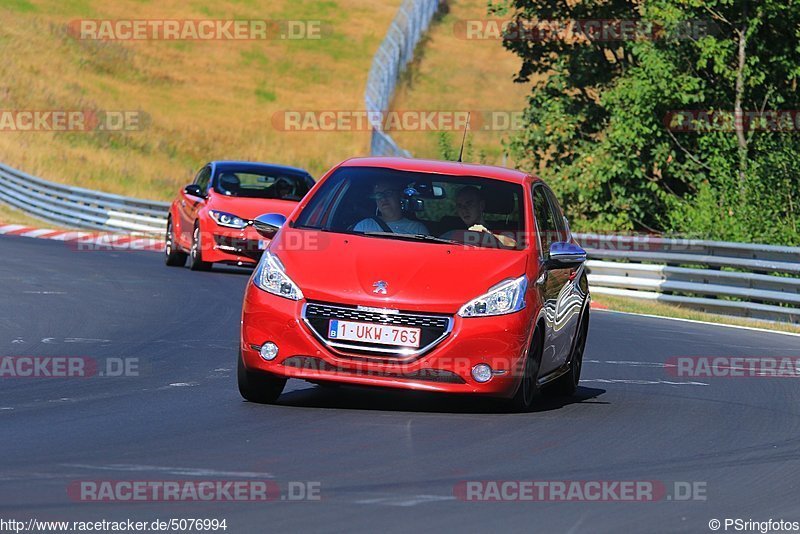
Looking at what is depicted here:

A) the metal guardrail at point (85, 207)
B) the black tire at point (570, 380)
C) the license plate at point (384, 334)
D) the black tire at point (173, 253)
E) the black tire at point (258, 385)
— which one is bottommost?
the metal guardrail at point (85, 207)

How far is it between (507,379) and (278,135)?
6153 centimetres

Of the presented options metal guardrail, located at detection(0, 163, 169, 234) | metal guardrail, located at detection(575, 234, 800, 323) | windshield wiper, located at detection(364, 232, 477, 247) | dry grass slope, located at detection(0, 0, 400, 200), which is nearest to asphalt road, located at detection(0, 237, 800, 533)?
windshield wiper, located at detection(364, 232, 477, 247)

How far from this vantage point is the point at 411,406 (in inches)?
408

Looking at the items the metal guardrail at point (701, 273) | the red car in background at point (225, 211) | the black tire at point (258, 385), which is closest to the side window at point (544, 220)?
the black tire at point (258, 385)

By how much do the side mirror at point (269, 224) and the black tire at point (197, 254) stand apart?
1314 cm

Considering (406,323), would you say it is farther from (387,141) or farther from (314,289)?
(387,141)

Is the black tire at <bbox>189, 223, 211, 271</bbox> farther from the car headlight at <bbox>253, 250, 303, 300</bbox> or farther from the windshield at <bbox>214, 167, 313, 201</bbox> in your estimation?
the car headlight at <bbox>253, 250, 303, 300</bbox>

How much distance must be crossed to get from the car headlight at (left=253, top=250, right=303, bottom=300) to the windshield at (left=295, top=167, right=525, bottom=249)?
2.09 ft

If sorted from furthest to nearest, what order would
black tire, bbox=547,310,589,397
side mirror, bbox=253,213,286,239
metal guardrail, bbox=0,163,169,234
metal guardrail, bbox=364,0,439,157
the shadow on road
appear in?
metal guardrail, bbox=364,0,439,157 < metal guardrail, bbox=0,163,169,234 < black tire, bbox=547,310,589,397 < side mirror, bbox=253,213,286,239 < the shadow on road

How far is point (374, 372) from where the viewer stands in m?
9.59

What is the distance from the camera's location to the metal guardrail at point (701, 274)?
21953 mm

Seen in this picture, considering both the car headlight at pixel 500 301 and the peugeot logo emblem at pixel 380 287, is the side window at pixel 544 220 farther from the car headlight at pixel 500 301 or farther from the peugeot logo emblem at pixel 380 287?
the peugeot logo emblem at pixel 380 287

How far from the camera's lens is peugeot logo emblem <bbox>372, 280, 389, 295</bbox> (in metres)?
9.59

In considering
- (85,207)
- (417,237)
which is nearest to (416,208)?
(417,237)
